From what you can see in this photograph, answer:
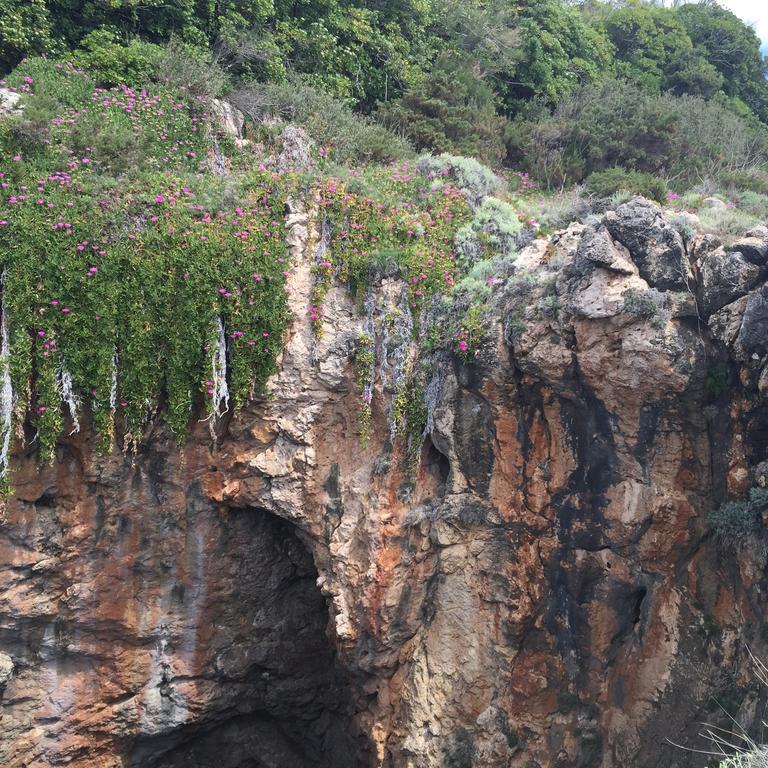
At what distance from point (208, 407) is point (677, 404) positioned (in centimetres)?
439

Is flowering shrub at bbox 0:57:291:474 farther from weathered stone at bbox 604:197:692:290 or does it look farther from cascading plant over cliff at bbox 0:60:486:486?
weathered stone at bbox 604:197:692:290

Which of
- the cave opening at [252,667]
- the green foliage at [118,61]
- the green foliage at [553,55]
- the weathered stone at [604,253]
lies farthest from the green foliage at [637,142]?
the cave opening at [252,667]

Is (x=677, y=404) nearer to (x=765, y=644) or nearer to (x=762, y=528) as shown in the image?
(x=762, y=528)

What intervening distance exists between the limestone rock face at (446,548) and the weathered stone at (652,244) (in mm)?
26

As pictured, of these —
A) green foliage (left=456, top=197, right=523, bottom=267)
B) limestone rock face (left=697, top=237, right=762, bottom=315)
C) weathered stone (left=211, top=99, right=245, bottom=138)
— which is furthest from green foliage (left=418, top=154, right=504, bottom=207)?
limestone rock face (left=697, top=237, right=762, bottom=315)

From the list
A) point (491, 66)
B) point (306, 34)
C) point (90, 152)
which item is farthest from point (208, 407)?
point (491, 66)

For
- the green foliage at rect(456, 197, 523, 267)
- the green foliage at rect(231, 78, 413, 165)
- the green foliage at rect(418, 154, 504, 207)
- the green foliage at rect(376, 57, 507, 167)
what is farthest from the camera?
the green foliage at rect(376, 57, 507, 167)

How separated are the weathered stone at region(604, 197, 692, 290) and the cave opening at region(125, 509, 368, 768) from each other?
458 centimetres

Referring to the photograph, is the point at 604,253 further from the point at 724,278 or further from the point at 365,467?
the point at 365,467

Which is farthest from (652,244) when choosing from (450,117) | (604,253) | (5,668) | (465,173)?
(5,668)

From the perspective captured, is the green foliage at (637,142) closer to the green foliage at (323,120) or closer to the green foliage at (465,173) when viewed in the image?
the green foliage at (465,173)

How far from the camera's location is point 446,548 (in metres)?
7.25

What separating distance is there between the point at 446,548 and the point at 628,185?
563cm

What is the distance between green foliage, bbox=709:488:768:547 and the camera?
18.9 feet
